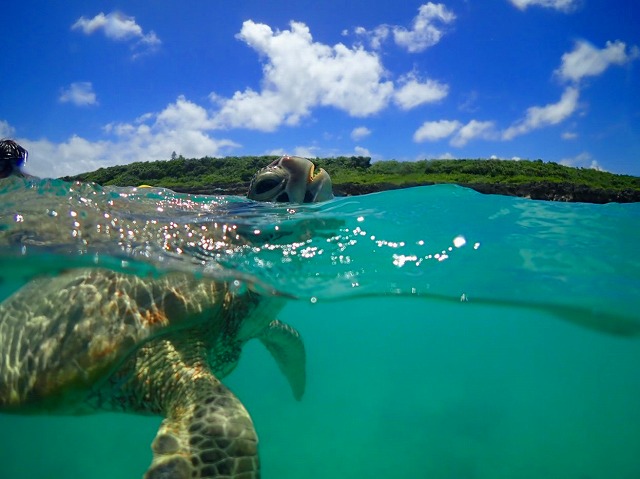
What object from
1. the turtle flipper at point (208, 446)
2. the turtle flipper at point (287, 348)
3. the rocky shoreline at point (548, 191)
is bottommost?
the turtle flipper at point (287, 348)

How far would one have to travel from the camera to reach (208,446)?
2.21 metres

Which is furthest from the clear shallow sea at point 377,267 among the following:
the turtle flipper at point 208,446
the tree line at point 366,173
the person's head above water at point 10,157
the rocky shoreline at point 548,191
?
the tree line at point 366,173

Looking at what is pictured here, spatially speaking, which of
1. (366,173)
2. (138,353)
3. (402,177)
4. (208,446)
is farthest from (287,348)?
(366,173)

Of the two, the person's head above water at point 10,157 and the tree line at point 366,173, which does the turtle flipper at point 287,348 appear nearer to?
the person's head above water at point 10,157

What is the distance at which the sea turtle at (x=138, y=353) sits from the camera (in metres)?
2.38

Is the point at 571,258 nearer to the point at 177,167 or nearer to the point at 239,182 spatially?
the point at 239,182

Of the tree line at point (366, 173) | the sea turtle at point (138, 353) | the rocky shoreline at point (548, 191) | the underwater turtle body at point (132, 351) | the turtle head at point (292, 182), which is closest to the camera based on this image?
the sea turtle at point (138, 353)

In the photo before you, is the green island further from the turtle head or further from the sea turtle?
the sea turtle

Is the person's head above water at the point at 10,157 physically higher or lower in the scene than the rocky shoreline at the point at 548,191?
lower

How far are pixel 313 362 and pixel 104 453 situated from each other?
12.5m

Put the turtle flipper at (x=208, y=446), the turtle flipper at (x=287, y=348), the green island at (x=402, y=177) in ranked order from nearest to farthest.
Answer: the turtle flipper at (x=208, y=446)
the turtle flipper at (x=287, y=348)
the green island at (x=402, y=177)

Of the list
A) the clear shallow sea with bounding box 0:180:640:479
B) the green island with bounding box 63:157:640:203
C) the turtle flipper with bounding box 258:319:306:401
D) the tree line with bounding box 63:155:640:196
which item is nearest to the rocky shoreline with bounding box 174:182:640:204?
the green island with bounding box 63:157:640:203

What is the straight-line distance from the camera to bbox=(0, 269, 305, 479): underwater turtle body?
2.54m

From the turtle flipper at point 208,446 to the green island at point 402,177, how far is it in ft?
35.7
